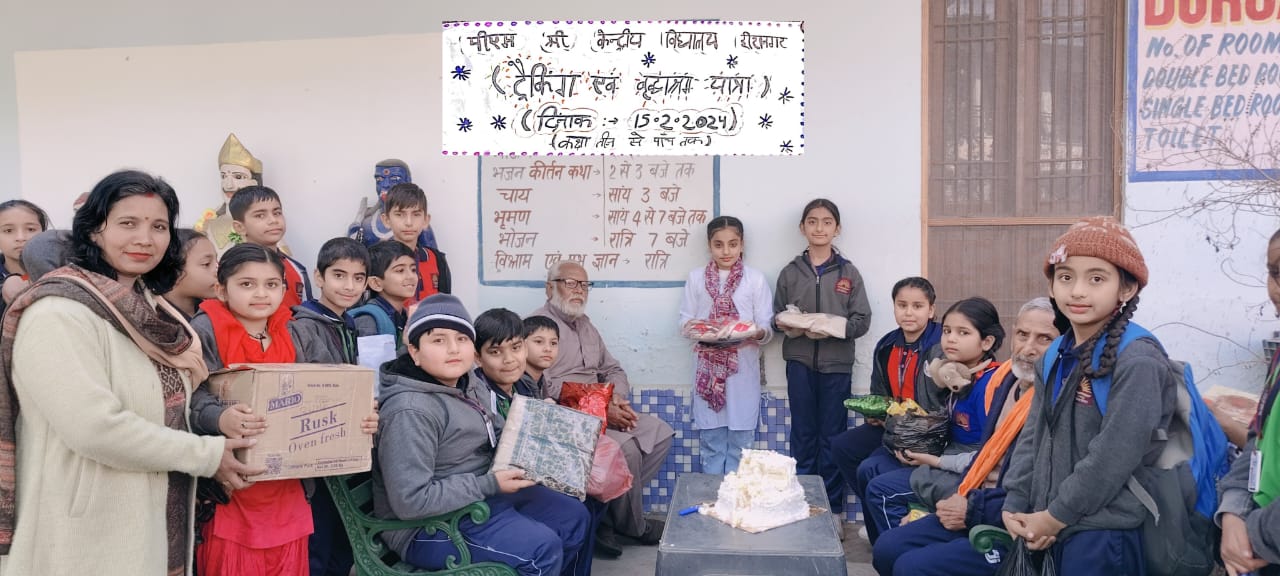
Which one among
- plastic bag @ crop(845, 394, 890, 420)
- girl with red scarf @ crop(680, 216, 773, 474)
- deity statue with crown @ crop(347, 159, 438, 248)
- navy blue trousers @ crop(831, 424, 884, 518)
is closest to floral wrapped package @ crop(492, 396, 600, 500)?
plastic bag @ crop(845, 394, 890, 420)

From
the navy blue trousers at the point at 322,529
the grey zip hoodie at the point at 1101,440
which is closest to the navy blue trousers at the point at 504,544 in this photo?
the navy blue trousers at the point at 322,529

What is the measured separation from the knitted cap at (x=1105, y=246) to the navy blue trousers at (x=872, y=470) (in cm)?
170

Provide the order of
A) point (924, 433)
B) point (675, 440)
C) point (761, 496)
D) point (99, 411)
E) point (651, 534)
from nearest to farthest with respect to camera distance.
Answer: point (99, 411) → point (761, 496) → point (924, 433) → point (651, 534) → point (675, 440)

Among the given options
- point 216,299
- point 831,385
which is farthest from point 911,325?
point 216,299

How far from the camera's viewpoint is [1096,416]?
254 centimetres

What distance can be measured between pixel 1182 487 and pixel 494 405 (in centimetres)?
232

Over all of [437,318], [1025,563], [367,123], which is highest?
[367,123]

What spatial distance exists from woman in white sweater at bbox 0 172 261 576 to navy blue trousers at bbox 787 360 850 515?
3.49 meters

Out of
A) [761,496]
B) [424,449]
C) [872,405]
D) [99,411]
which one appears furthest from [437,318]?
[872,405]

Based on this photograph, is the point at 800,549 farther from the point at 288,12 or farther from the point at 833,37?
the point at 288,12

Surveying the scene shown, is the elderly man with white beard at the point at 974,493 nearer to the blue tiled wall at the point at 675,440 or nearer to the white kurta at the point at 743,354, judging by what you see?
the white kurta at the point at 743,354

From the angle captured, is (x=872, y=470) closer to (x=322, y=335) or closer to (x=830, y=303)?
(x=830, y=303)

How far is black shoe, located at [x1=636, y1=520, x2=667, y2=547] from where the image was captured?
482cm

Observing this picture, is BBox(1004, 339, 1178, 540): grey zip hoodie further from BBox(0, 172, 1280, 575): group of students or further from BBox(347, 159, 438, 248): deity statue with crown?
BBox(347, 159, 438, 248): deity statue with crown
